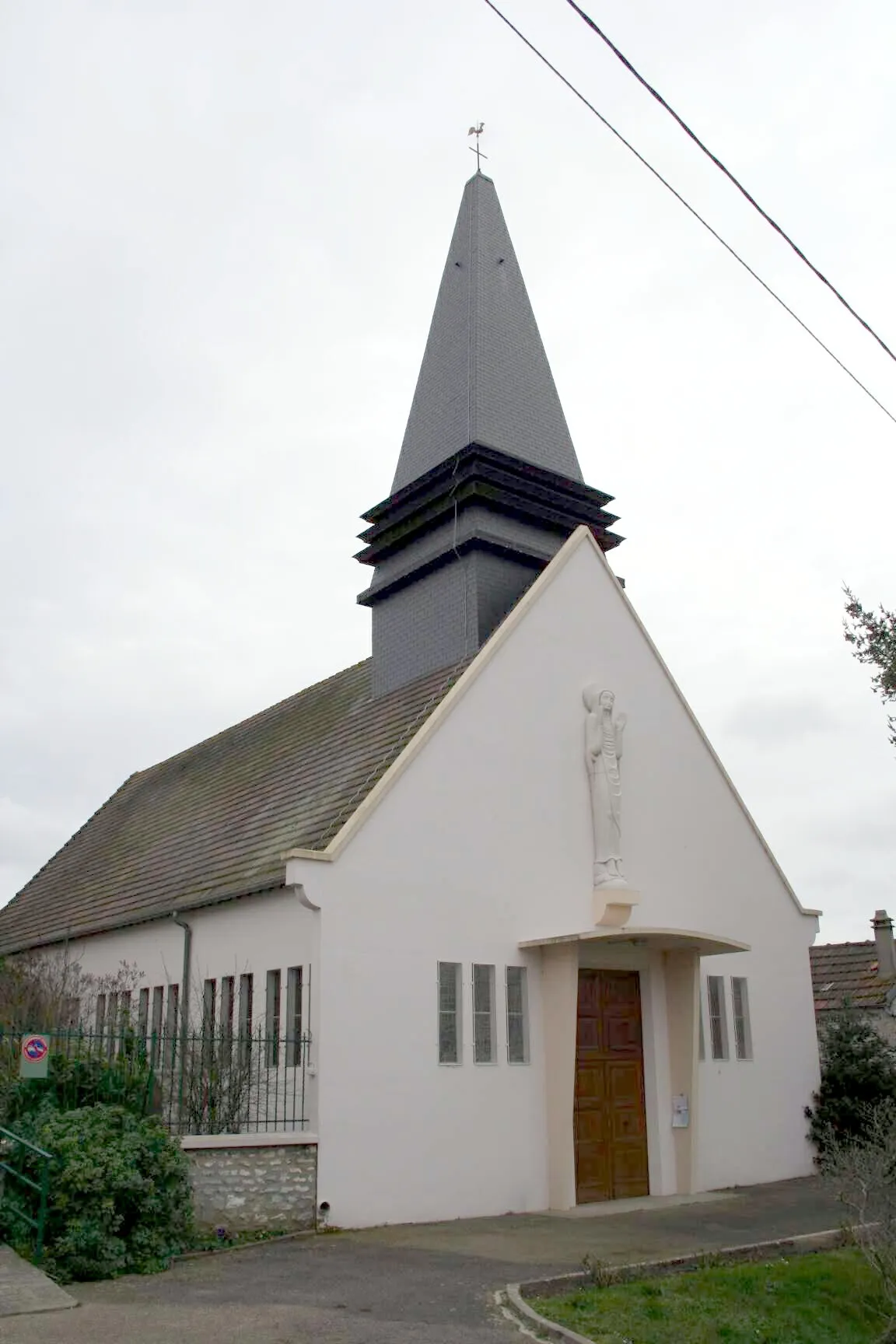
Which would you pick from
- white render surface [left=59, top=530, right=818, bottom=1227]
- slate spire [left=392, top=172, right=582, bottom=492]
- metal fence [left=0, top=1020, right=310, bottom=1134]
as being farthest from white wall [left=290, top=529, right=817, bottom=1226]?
slate spire [left=392, top=172, right=582, bottom=492]

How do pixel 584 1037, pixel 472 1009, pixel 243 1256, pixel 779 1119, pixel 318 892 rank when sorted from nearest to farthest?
pixel 243 1256 < pixel 318 892 < pixel 472 1009 < pixel 584 1037 < pixel 779 1119

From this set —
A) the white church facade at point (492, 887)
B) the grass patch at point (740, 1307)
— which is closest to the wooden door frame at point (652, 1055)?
the white church facade at point (492, 887)

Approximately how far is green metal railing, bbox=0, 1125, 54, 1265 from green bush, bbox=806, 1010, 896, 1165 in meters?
12.6

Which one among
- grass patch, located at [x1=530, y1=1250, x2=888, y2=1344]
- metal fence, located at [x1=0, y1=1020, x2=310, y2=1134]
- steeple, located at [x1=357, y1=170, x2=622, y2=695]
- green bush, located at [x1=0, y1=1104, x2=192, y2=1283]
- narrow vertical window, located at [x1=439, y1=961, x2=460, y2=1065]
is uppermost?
steeple, located at [x1=357, y1=170, x2=622, y2=695]

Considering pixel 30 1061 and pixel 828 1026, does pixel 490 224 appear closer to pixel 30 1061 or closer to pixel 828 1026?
pixel 828 1026

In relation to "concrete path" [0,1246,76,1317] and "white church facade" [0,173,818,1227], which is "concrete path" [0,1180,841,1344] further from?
"white church facade" [0,173,818,1227]

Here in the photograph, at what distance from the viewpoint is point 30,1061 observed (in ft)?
40.1

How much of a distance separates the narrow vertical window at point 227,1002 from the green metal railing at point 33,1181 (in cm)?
473

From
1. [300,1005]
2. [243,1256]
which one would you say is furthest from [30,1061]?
[300,1005]

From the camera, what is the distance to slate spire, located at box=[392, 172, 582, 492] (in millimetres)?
21266

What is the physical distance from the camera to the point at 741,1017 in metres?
19.6

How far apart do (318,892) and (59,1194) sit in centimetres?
448

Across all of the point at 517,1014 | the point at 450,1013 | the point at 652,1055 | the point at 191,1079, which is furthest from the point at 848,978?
the point at 191,1079

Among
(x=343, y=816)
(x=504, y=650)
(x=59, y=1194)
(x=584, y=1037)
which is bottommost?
(x=59, y=1194)
